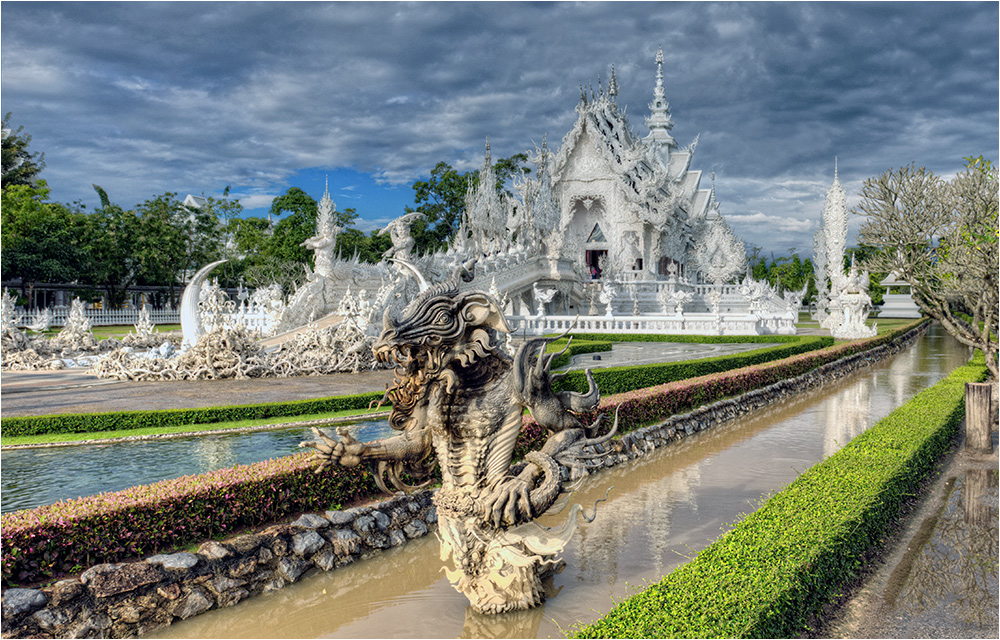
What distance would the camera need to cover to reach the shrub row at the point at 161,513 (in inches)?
181

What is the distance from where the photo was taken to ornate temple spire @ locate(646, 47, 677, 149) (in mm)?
52500

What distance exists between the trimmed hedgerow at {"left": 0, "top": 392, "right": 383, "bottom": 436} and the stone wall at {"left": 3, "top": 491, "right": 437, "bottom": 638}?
3350 mm

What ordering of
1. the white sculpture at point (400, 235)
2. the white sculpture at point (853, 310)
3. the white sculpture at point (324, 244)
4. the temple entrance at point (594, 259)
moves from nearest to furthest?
the white sculpture at point (400, 235) → the white sculpture at point (324, 244) → the white sculpture at point (853, 310) → the temple entrance at point (594, 259)

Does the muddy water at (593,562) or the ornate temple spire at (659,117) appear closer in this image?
the muddy water at (593,562)

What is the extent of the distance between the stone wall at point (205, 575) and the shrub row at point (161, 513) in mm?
303

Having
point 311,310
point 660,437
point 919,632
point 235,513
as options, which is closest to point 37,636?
point 235,513

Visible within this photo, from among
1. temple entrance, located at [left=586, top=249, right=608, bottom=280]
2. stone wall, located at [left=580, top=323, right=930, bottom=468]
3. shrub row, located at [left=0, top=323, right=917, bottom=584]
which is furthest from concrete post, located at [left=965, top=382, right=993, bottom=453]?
temple entrance, located at [left=586, top=249, right=608, bottom=280]

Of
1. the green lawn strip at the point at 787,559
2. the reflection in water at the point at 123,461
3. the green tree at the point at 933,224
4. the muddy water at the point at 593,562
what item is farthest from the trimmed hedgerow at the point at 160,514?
the green tree at the point at 933,224

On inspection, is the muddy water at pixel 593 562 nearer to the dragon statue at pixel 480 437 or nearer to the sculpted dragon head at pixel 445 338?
the dragon statue at pixel 480 437

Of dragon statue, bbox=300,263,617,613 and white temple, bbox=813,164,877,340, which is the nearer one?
dragon statue, bbox=300,263,617,613

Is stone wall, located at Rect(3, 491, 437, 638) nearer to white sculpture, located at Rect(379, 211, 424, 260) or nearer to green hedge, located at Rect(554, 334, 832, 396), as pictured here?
green hedge, located at Rect(554, 334, 832, 396)

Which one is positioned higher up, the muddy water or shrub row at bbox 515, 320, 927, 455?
shrub row at bbox 515, 320, 927, 455

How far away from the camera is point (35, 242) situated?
3578 cm

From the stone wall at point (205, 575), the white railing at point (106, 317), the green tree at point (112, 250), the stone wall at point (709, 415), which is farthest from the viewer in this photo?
the green tree at point (112, 250)
